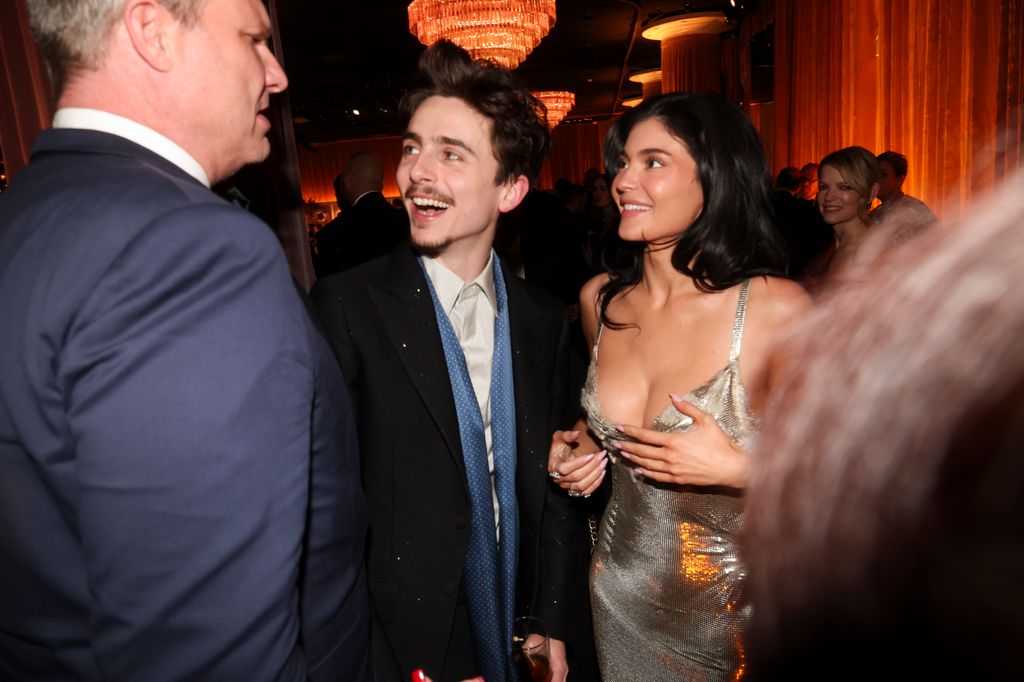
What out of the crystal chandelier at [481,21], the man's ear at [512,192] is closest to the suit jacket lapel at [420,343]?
the man's ear at [512,192]

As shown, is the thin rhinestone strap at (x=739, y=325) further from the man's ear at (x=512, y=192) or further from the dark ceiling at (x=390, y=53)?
the dark ceiling at (x=390, y=53)

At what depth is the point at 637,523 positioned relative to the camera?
Answer: 1.81 m

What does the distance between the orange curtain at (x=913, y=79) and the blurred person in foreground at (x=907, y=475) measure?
8.69 feet

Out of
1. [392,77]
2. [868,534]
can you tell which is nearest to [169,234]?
[868,534]

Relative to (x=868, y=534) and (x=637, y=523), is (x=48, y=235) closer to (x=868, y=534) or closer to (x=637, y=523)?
(x=868, y=534)

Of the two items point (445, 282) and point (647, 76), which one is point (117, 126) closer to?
point (445, 282)

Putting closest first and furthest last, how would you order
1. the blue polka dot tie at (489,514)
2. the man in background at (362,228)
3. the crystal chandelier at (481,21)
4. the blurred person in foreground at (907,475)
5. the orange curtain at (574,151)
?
the blurred person in foreground at (907,475) → the blue polka dot tie at (489,514) → the man in background at (362,228) → the crystal chandelier at (481,21) → the orange curtain at (574,151)

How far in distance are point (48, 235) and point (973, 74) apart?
15.9 feet

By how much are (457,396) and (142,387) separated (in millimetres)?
1007

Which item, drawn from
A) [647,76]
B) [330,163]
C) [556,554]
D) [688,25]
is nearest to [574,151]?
[647,76]

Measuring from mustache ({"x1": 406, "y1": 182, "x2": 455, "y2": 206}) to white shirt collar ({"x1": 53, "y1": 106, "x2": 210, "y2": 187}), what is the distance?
93 cm

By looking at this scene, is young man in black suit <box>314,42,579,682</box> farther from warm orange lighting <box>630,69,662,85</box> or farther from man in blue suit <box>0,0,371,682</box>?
warm orange lighting <box>630,69,662,85</box>

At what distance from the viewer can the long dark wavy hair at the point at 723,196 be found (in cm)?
179

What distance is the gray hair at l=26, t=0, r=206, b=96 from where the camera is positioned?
80 centimetres
